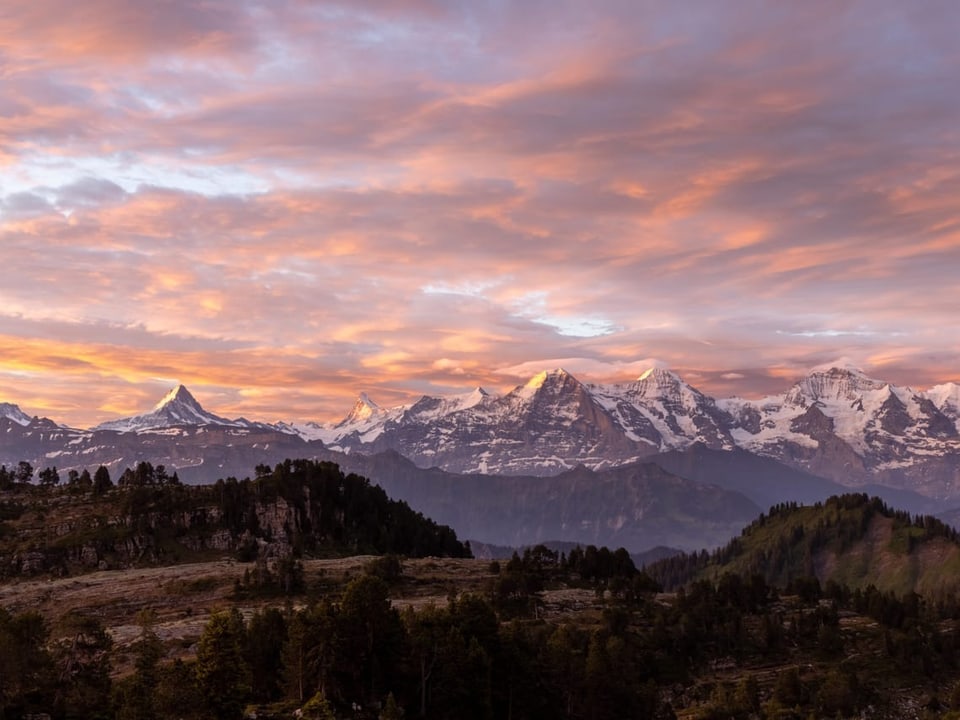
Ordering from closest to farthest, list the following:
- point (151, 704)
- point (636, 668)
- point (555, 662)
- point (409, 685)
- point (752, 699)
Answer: point (151, 704)
point (409, 685)
point (555, 662)
point (752, 699)
point (636, 668)

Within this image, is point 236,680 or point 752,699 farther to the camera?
point 752,699

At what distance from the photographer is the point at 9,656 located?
11838 cm

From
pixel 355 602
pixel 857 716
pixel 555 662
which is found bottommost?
pixel 857 716

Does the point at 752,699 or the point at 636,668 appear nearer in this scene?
the point at 752,699

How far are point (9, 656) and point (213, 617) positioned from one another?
73.2 ft

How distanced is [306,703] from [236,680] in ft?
32.1

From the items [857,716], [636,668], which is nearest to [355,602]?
[636,668]

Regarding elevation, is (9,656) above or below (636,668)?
above

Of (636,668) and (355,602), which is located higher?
(355,602)

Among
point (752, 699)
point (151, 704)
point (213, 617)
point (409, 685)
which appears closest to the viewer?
point (151, 704)

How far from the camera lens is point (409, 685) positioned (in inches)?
5817

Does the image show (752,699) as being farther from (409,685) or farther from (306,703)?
(306,703)

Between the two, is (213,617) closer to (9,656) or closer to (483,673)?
(9,656)

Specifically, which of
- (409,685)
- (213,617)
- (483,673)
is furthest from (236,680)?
(483,673)
